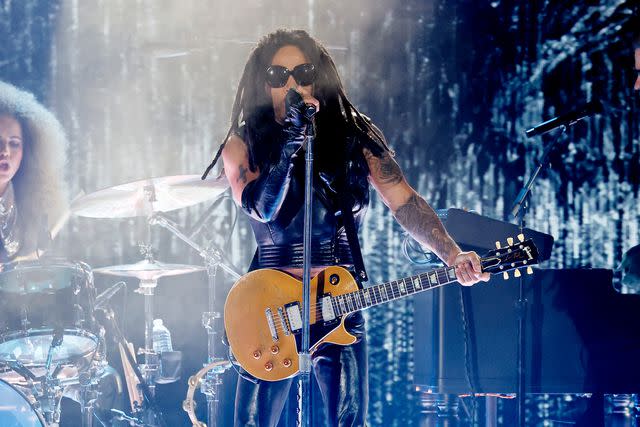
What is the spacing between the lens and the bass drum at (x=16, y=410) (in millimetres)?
4125

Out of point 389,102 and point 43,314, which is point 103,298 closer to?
point 43,314

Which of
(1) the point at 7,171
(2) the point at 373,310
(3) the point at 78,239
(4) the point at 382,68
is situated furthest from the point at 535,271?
(1) the point at 7,171

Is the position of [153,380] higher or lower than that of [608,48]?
lower

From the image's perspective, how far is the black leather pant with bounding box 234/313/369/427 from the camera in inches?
114

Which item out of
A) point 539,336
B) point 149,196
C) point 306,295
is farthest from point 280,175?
point 539,336

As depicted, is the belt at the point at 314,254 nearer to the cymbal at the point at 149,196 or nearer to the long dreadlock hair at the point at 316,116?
the long dreadlock hair at the point at 316,116

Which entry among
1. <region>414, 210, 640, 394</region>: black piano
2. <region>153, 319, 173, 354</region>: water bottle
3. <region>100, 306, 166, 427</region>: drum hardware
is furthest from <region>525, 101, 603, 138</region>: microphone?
<region>100, 306, 166, 427</region>: drum hardware

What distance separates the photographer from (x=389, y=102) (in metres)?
5.88

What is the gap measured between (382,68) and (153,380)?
2.81 meters

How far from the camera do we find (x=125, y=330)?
18.1 feet

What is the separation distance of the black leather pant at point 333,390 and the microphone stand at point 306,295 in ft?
0.51

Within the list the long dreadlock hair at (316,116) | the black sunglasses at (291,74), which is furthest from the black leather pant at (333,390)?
the black sunglasses at (291,74)

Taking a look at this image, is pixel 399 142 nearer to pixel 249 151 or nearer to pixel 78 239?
pixel 78 239

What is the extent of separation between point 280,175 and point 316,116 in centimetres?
51
